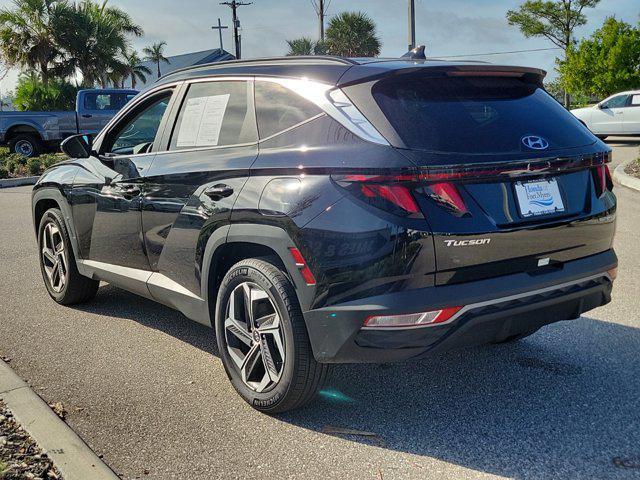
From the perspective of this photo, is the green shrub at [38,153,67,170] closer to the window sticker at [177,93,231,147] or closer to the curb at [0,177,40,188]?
the curb at [0,177,40,188]

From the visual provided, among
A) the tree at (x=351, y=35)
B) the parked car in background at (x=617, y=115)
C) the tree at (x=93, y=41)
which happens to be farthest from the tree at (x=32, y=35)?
the parked car in background at (x=617, y=115)

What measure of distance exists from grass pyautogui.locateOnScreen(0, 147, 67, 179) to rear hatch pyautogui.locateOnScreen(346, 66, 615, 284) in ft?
53.4

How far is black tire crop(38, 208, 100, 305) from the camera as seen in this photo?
532 centimetres

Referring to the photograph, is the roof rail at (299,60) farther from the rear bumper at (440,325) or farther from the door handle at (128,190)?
the rear bumper at (440,325)

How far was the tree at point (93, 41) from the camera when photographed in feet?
136

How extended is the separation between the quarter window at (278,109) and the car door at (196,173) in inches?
2.6

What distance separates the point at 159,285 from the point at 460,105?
2111 mm

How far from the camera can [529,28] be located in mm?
51969

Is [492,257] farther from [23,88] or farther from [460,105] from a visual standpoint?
[23,88]

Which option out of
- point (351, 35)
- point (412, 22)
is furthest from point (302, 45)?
point (412, 22)

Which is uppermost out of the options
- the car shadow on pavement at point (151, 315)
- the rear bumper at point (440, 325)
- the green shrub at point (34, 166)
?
the rear bumper at point (440, 325)

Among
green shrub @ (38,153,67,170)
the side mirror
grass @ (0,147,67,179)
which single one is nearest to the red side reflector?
the side mirror

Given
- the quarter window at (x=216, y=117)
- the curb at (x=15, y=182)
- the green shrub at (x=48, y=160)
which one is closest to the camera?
the quarter window at (x=216, y=117)

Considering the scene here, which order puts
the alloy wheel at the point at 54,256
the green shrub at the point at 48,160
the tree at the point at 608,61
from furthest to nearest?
1. the tree at the point at 608,61
2. the green shrub at the point at 48,160
3. the alloy wheel at the point at 54,256
